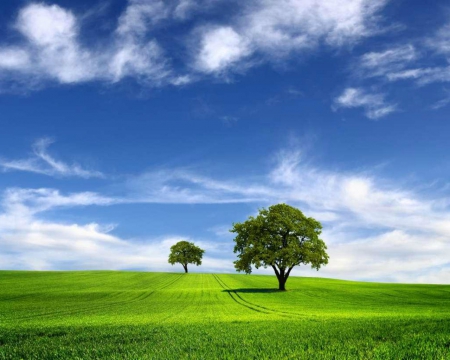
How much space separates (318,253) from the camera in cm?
5947

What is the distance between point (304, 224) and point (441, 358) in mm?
52936

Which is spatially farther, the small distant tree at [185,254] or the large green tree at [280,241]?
the small distant tree at [185,254]

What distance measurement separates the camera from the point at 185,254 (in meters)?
129

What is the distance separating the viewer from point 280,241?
59.2m

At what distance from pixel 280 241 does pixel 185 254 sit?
247 ft

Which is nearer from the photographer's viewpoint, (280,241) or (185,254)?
(280,241)

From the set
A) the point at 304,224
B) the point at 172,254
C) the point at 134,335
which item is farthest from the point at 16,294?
the point at 172,254

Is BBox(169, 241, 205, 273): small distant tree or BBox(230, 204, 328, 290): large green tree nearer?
BBox(230, 204, 328, 290): large green tree

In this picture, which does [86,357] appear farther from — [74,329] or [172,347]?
[74,329]

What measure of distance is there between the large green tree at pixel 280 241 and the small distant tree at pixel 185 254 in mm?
68933

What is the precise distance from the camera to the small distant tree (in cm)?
12744

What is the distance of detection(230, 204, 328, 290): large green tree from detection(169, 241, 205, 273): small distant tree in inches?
2714

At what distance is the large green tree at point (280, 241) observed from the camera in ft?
191

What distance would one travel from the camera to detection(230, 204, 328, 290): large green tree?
58219 mm
